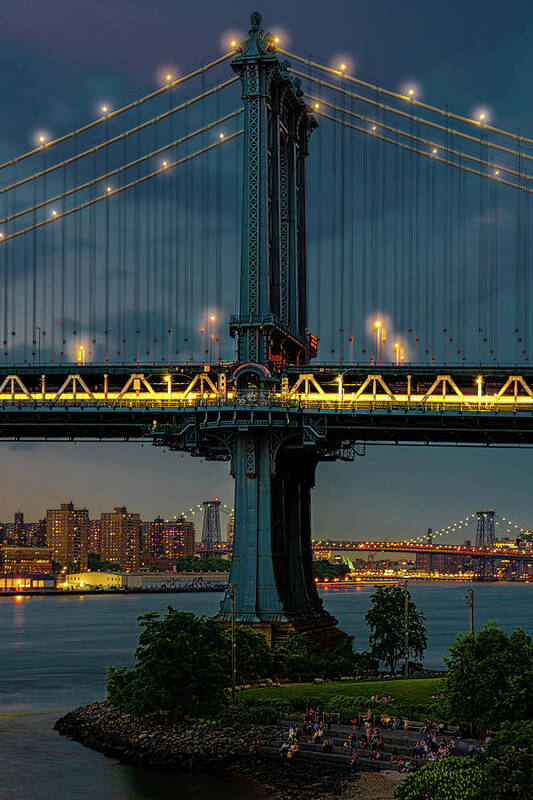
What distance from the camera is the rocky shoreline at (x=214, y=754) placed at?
53844 millimetres

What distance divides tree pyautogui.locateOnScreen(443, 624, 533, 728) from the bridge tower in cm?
2445

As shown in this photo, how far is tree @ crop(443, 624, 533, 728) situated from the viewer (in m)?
54.3

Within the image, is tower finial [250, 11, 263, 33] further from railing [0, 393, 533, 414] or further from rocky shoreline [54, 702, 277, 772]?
rocky shoreline [54, 702, 277, 772]

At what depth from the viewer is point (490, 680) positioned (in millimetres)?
54875

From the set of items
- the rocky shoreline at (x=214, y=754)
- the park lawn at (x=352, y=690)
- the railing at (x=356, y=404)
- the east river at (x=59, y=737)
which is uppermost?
the railing at (x=356, y=404)

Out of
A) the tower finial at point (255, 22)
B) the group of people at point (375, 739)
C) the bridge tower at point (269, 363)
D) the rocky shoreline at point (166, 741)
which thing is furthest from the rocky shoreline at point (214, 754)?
the tower finial at point (255, 22)

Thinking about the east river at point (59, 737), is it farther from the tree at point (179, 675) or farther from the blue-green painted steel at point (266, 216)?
the blue-green painted steel at point (266, 216)

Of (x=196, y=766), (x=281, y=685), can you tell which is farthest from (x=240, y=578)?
(x=196, y=766)

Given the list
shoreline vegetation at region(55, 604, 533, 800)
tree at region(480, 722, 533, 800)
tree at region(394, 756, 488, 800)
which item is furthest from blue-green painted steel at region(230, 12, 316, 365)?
tree at region(480, 722, 533, 800)

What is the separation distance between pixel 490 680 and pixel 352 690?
15.4 m

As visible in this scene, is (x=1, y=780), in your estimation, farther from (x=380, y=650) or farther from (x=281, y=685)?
(x=380, y=650)

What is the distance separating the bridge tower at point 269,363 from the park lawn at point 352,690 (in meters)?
8.75

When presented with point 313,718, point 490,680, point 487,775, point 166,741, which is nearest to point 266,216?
point 313,718

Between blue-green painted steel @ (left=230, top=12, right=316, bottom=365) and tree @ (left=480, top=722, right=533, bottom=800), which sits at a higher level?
blue-green painted steel @ (left=230, top=12, right=316, bottom=365)
